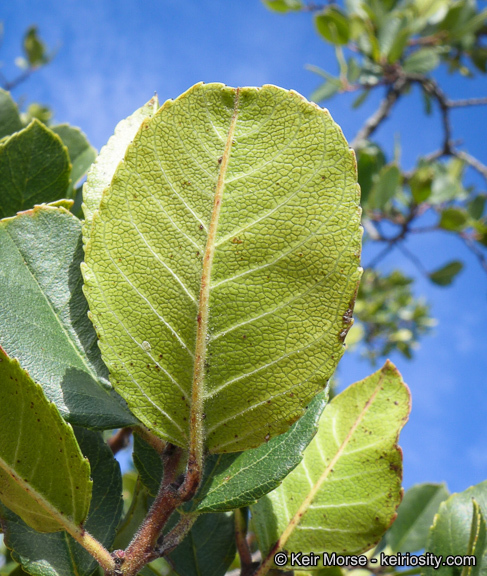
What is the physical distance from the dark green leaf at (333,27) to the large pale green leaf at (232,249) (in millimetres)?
2637

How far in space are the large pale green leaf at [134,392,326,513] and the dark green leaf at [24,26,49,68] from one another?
368 centimetres

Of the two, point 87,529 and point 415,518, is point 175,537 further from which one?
point 415,518

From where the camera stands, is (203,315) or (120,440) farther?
(120,440)

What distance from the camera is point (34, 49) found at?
360 centimetres

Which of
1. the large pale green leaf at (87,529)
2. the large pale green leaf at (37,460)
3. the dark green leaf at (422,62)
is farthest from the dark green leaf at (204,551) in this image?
the dark green leaf at (422,62)

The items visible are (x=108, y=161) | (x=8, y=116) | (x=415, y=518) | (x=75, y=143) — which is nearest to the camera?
(x=108, y=161)

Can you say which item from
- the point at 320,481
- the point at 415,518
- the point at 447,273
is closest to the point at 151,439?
the point at 320,481

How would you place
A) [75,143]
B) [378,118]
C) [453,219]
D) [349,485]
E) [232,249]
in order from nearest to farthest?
[232,249] → [349,485] → [75,143] → [378,118] → [453,219]

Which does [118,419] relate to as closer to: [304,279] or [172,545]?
[172,545]

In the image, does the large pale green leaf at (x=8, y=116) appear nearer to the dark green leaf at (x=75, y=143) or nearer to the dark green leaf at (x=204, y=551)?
the dark green leaf at (x=75, y=143)

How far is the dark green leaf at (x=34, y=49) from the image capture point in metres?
3.58

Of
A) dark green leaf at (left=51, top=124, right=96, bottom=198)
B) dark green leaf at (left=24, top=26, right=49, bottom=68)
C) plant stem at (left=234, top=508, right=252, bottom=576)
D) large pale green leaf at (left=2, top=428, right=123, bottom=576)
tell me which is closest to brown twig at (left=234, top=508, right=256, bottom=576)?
plant stem at (left=234, top=508, right=252, bottom=576)

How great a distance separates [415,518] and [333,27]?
2436mm

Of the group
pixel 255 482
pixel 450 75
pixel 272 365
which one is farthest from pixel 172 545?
pixel 450 75
